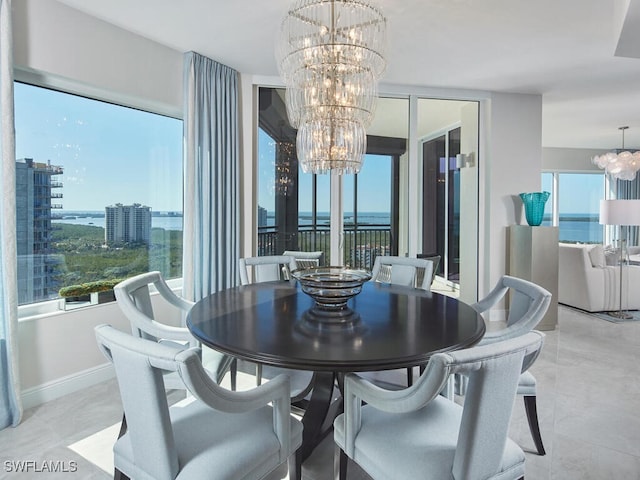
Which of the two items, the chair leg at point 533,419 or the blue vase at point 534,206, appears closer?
the chair leg at point 533,419

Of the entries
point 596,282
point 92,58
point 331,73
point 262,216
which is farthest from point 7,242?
point 596,282

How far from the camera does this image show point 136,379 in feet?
3.74

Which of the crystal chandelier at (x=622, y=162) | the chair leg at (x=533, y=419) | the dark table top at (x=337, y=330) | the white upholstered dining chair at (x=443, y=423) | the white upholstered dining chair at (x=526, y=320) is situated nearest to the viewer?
the white upholstered dining chair at (x=443, y=423)

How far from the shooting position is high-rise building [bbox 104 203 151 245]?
10.7ft

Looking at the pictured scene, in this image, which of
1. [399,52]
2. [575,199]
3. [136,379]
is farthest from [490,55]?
[575,199]

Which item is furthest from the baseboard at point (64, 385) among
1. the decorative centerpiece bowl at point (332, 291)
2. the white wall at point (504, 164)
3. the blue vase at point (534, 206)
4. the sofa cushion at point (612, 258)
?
the sofa cushion at point (612, 258)

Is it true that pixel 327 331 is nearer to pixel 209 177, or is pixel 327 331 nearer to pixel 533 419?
pixel 533 419

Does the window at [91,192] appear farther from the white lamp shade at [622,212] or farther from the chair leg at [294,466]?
the white lamp shade at [622,212]

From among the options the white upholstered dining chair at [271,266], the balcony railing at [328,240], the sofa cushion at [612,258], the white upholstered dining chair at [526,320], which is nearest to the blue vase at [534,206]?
the balcony railing at [328,240]

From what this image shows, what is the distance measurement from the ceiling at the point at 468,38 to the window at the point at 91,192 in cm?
73

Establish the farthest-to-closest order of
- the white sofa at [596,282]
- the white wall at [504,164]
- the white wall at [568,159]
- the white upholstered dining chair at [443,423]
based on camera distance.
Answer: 1. the white wall at [568,159]
2. the white sofa at [596,282]
3. the white wall at [504,164]
4. the white upholstered dining chair at [443,423]

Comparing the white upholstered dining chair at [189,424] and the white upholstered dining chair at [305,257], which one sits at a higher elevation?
the white upholstered dining chair at [305,257]

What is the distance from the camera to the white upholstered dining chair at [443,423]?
1.09 metres

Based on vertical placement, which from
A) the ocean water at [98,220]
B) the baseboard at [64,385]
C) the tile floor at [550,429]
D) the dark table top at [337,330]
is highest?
the ocean water at [98,220]
